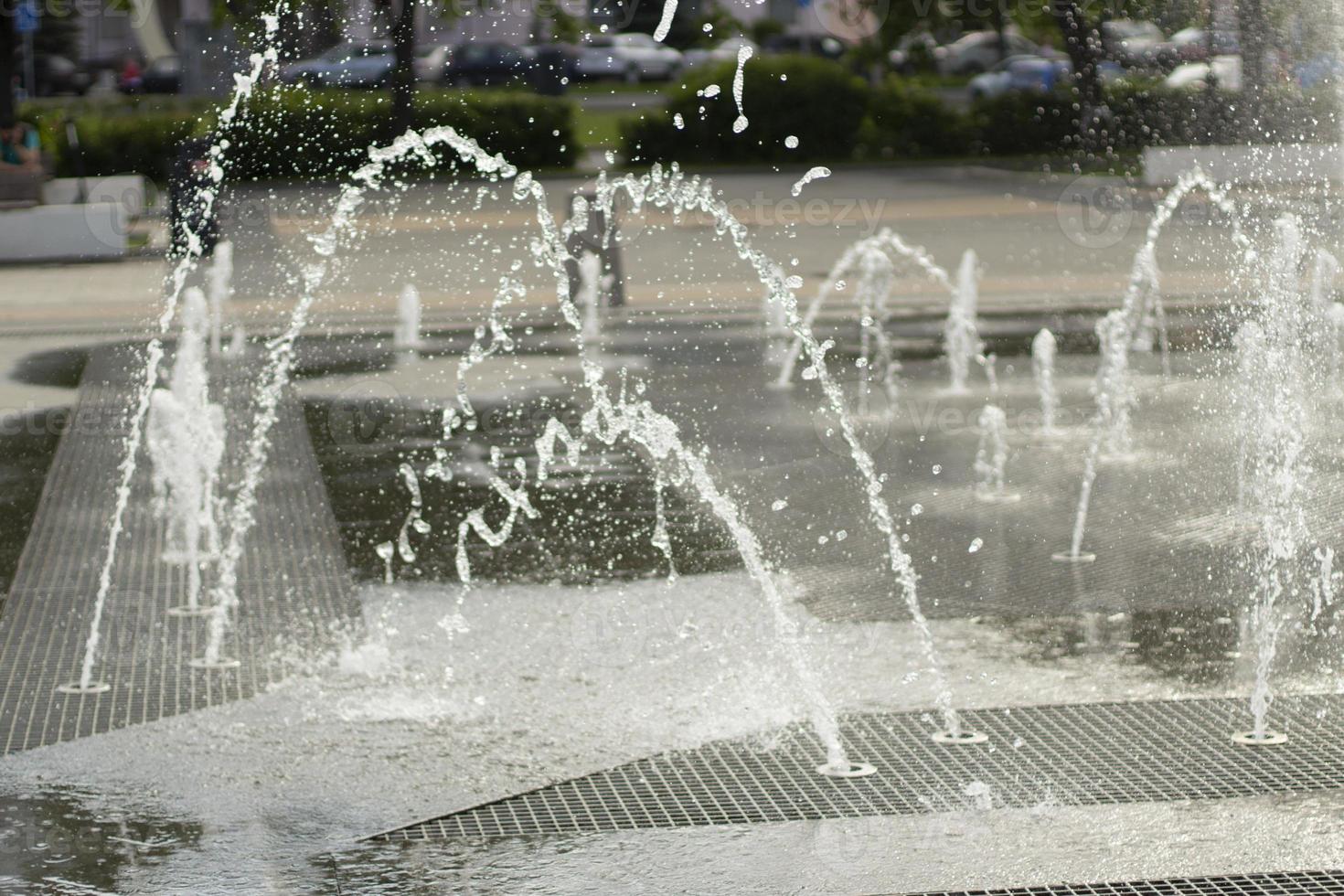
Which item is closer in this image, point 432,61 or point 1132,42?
point 1132,42

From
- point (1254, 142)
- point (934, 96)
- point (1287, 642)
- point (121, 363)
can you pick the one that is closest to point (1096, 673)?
point (1287, 642)

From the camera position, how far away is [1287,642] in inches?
245

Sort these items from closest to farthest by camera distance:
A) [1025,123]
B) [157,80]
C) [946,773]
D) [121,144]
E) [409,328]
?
1. [946,773]
2. [409,328]
3. [121,144]
4. [1025,123]
5. [157,80]

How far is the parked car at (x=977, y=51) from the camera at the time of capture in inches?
1516

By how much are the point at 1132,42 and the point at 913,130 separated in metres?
3.65

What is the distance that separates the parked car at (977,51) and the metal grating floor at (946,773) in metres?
33.7

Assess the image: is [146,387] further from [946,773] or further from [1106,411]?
[946,773]

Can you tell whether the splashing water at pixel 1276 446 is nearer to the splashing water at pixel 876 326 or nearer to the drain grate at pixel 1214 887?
the drain grate at pixel 1214 887

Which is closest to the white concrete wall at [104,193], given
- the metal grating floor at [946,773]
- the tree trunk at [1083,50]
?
the tree trunk at [1083,50]

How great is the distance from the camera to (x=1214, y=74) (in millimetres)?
25344

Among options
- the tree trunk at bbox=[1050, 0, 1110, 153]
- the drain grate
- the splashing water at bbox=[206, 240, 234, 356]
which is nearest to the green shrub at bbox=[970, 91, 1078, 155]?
the tree trunk at bbox=[1050, 0, 1110, 153]

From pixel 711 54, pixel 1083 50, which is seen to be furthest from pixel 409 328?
pixel 711 54

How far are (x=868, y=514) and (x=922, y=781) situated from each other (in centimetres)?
322

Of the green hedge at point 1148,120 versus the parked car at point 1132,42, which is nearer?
the green hedge at point 1148,120
